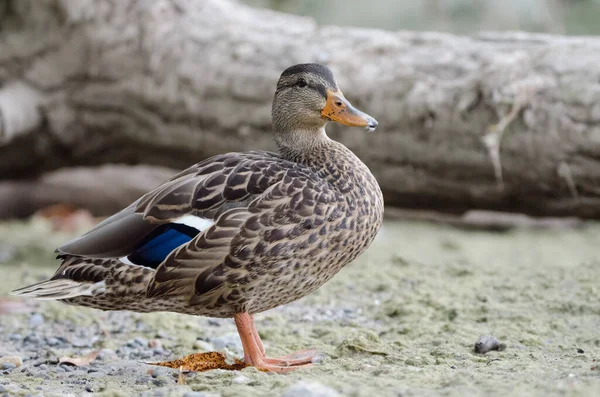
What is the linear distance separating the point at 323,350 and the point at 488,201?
237 centimetres

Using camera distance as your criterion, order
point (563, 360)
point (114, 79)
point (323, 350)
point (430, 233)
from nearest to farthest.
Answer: point (563, 360) → point (323, 350) → point (114, 79) → point (430, 233)

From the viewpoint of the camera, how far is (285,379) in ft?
9.53

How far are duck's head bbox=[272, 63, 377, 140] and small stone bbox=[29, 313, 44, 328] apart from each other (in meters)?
1.62

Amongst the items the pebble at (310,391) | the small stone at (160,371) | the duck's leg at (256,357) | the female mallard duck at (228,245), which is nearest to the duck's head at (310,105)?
the female mallard duck at (228,245)

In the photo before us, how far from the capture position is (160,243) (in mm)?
3305

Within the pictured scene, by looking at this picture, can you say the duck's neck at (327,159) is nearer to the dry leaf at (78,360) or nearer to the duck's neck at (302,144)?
the duck's neck at (302,144)

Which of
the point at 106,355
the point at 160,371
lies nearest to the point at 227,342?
the point at 106,355

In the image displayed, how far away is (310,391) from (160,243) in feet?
3.51

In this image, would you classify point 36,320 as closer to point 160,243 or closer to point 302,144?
point 160,243

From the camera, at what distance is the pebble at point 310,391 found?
2473 mm

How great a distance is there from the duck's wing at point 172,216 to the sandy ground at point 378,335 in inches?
19.2

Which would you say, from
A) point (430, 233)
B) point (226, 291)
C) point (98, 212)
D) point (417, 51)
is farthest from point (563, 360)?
point (98, 212)

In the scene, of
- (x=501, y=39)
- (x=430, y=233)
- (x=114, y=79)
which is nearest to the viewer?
(x=501, y=39)

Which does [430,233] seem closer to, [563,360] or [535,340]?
[535,340]
